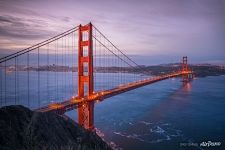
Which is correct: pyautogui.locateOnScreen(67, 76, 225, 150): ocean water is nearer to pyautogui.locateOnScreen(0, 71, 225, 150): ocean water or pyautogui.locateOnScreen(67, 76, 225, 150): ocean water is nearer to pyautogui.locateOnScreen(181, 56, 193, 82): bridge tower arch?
pyautogui.locateOnScreen(0, 71, 225, 150): ocean water

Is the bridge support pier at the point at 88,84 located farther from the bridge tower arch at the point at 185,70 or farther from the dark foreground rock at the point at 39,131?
the bridge tower arch at the point at 185,70

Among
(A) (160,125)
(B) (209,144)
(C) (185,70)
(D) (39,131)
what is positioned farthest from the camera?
(C) (185,70)

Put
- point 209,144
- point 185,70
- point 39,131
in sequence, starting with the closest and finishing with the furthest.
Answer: point 39,131 < point 209,144 < point 185,70

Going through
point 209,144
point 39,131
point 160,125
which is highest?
point 39,131

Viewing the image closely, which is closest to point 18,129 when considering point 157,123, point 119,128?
point 119,128

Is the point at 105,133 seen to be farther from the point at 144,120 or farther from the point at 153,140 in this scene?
the point at 144,120

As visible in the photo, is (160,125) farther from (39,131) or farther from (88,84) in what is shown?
(39,131)

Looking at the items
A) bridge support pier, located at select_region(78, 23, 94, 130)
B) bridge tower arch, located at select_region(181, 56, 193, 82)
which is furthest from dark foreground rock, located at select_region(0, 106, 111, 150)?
bridge tower arch, located at select_region(181, 56, 193, 82)

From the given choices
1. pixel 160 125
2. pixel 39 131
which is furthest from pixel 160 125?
pixel 39 131
